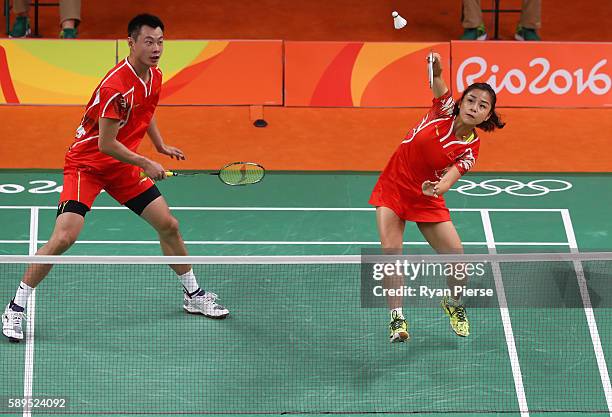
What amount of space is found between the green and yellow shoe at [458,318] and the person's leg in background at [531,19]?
528 cm

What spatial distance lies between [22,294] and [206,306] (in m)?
1.28

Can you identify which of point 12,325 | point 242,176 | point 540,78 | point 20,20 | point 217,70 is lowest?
point 12,325

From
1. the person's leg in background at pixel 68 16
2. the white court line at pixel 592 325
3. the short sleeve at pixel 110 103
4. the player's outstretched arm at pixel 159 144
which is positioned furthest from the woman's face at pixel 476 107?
the person's leg in background at pixel 68 16

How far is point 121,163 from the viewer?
27.7ft

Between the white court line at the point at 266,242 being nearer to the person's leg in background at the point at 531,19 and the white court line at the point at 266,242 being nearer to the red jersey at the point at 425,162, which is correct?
the red jersey at the point at 425,162

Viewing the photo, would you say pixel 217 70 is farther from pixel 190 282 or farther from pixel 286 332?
pixel 286 332

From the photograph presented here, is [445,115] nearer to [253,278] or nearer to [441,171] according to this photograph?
[441,171]

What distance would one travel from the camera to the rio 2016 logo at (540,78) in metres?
12.0

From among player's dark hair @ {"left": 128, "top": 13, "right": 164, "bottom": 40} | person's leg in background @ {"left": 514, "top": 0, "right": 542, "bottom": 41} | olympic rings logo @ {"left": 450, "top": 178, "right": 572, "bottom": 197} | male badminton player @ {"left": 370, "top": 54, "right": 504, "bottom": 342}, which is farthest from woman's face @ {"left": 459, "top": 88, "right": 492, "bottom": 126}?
person's leg in background @ {"left": 514, "top": 0, "right": 542, "bottom": 41}

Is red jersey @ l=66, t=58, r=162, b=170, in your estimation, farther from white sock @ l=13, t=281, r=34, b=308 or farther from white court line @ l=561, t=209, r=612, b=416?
white court line @ l=561, t=209, r=612, b=416

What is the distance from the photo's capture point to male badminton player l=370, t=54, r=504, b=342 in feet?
26.9

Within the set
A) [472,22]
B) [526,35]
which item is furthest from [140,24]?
[526,35]

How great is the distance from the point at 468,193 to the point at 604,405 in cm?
371

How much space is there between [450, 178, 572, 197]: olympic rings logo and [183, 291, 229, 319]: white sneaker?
3.24 m
